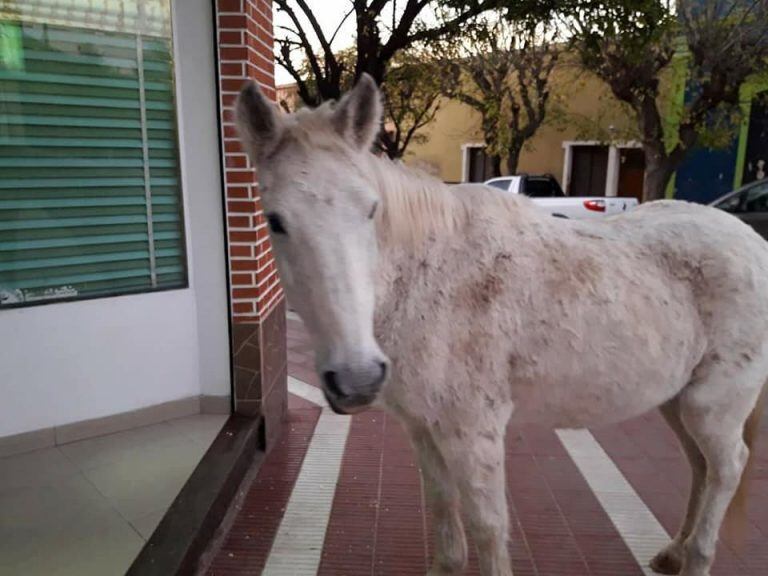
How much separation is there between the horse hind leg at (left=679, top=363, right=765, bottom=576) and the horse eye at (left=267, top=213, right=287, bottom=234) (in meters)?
1.76

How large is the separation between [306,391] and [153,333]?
5.25 feet

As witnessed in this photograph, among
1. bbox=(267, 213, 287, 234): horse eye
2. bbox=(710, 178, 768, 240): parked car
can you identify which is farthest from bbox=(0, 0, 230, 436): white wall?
bbox=(710, 178, 768, 240): parked car

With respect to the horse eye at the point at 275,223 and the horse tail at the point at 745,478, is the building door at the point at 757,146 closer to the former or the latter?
the horse tail at the point at 745,478

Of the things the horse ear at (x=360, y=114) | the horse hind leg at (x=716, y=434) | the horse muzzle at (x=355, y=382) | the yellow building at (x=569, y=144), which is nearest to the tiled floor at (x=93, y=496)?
the horse muzzle at (x=355, y=382)

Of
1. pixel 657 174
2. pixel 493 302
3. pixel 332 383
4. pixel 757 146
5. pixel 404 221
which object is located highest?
pixel 757 146

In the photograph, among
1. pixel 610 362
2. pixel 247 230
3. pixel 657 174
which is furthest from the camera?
pixel 657 174

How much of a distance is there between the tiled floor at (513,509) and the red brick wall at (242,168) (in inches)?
43.7

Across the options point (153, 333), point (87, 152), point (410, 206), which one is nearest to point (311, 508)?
point (153, 333)

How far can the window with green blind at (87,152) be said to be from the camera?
3094mm

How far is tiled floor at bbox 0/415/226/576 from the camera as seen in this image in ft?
8.09

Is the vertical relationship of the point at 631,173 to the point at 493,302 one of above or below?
above

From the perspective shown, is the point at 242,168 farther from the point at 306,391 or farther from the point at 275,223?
the point at 306,391

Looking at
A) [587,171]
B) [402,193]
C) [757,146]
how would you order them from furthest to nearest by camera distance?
[587,171] → [757,146] → [402,193]

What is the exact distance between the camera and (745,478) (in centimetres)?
258
